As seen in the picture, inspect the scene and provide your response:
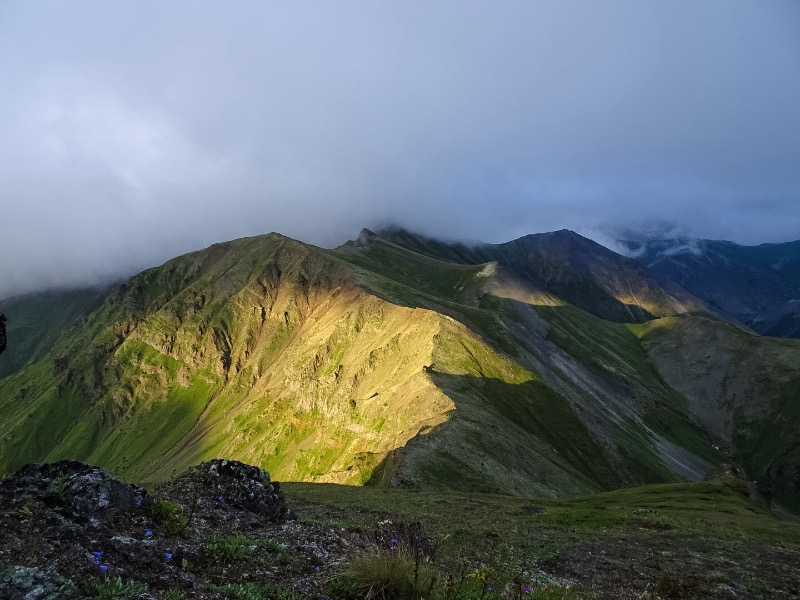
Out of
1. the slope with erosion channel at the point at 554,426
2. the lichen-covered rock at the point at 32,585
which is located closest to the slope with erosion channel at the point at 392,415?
the slope with erosion channel at the point at 554,426

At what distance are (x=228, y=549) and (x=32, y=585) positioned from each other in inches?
195

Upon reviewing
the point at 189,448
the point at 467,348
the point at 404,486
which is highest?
the point at 467,348

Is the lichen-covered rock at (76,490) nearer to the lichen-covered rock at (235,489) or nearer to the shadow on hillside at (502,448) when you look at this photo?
the lichen-covered rock at (235,489)

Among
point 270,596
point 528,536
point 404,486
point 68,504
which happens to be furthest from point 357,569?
point 404,486

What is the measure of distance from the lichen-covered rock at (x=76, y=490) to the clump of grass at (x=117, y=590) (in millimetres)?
4491

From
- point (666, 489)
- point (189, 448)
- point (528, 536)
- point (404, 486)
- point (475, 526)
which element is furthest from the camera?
point (189, 448)

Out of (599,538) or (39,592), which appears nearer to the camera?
(39,592)

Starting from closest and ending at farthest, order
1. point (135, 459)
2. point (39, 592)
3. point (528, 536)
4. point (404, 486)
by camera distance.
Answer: point (39, 592) → point (528, 536) → point (404, 486) → point (135, 459)

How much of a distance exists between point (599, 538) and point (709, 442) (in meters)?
197

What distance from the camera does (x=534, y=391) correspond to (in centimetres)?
13200

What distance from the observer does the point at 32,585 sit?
28.7 ft

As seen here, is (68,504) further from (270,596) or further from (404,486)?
(404,486)

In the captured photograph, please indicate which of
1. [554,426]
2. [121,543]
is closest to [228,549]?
[121,543]

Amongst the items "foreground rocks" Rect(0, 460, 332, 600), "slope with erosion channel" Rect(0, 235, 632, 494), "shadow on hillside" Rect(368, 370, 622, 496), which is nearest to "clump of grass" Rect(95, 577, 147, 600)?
"foreground rocks" Rect(0, 460, 332, 600)
